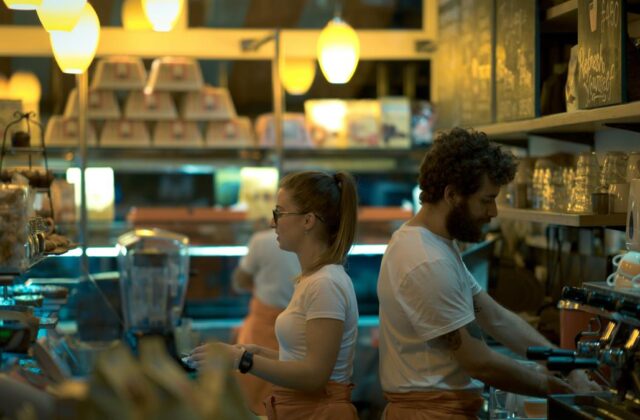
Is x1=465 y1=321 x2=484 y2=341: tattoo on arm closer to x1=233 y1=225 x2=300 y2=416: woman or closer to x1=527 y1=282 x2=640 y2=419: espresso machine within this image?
x1=527 y1=282 x2=640 y2=419: espresso machine

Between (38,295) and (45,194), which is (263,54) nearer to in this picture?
(45,194)

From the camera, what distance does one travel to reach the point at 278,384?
2967mm

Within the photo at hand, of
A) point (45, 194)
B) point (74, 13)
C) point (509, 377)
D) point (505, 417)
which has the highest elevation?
point (74, 13)

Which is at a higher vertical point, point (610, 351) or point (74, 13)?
point (74, 13)

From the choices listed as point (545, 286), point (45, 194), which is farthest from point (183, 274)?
point (545, 286)

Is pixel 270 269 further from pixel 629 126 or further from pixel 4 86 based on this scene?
pixel 629 126

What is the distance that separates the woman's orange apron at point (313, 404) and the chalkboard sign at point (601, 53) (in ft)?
4.15

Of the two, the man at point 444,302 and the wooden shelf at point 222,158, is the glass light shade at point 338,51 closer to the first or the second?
the wooden shelf at point 222,158

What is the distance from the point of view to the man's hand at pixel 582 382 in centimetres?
299

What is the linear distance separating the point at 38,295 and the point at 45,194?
2.54 feet

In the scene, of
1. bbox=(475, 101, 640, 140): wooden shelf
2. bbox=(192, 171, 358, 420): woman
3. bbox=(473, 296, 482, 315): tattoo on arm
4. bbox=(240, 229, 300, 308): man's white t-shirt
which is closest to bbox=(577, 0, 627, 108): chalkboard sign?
bbox=(475, 101, 640, 140): wooden shelf

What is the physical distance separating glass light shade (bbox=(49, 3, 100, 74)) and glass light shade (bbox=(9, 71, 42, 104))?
218cm

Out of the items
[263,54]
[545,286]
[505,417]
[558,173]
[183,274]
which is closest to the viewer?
[505,417]

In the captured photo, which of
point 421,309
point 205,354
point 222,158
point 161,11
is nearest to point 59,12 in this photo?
point 161,11
